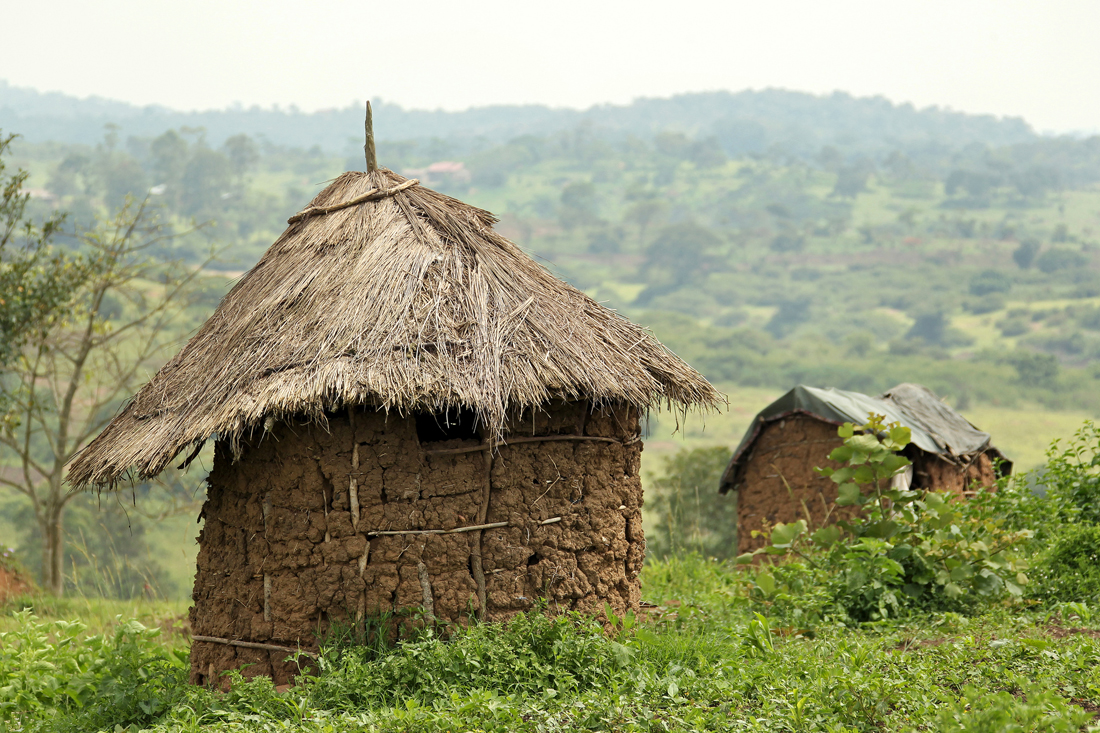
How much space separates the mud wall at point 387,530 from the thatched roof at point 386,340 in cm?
27

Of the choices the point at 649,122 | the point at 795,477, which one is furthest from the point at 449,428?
the point at 649,122

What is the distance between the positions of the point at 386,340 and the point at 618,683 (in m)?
2.16

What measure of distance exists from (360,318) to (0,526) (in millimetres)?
27428

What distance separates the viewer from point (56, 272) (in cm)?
1116

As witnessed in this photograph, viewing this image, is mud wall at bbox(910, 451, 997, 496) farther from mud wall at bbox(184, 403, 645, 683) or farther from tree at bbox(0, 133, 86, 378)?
tree at bbox(0, 133, 86, 378)

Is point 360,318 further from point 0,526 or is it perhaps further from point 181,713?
point 0,526

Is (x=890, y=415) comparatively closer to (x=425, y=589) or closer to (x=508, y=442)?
(x=508, y=442)

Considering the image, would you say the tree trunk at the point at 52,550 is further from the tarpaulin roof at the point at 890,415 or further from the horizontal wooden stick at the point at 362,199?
the tarpaulin roof at the point at 890,415

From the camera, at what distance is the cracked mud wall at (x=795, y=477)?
29.7 ft

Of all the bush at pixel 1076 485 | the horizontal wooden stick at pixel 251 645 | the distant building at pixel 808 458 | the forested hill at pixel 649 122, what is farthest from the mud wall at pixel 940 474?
the forested hill at pixel 649 122

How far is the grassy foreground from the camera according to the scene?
13.4 feet

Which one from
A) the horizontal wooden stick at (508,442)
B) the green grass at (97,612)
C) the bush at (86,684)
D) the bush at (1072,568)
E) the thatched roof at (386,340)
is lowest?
the green grass at (97,612)

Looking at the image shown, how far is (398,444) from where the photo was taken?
516 centimetres

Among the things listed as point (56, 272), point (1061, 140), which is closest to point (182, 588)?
point (56, 272)
